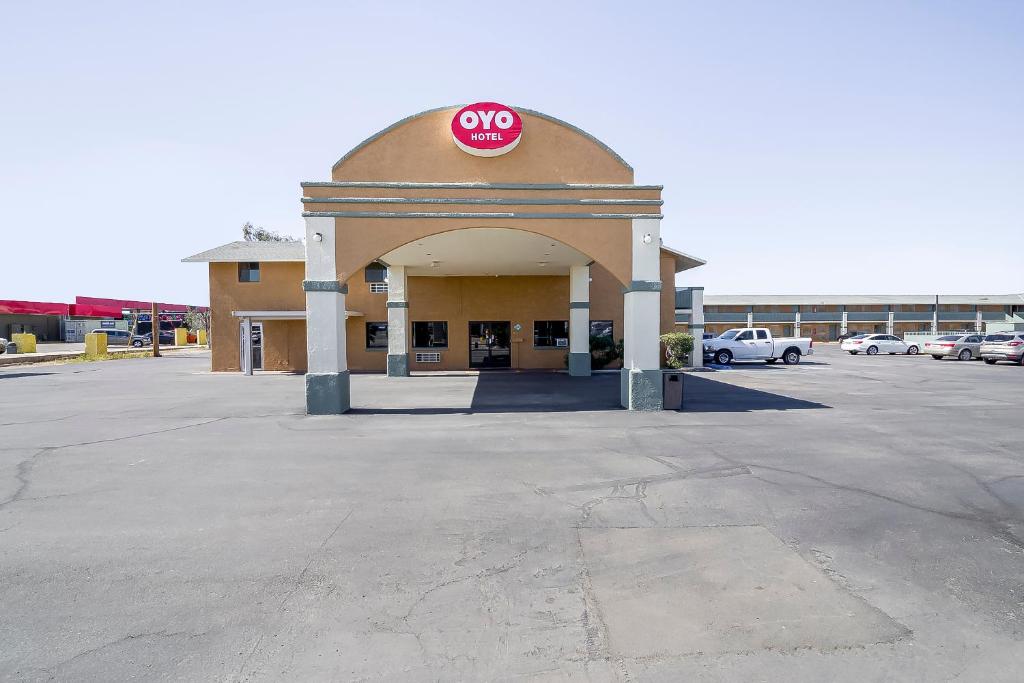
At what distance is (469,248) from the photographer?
17281mm

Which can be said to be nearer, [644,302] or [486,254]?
[644,302]

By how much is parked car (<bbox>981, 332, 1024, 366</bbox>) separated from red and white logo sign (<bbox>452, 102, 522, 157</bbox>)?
95.6ft

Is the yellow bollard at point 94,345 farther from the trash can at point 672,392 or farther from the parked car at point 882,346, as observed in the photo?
the parked car at point 882,346

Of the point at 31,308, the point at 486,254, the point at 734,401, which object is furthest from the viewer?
the point at 31,308

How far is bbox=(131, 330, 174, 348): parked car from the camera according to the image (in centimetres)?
5315

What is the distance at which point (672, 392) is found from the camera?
13.0 meters

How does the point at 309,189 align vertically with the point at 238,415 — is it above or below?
above

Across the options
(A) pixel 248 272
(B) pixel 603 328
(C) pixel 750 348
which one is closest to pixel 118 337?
(A) pixel 248 272

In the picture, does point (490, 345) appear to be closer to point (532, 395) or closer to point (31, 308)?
point (532, 395)

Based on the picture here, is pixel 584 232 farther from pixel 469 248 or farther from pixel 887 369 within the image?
pixel 887 369

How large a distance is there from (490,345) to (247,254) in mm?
12579

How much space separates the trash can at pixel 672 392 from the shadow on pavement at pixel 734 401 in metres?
0.30

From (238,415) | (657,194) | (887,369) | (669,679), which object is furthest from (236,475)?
(887,369)

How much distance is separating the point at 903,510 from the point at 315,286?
1201 centimetres
